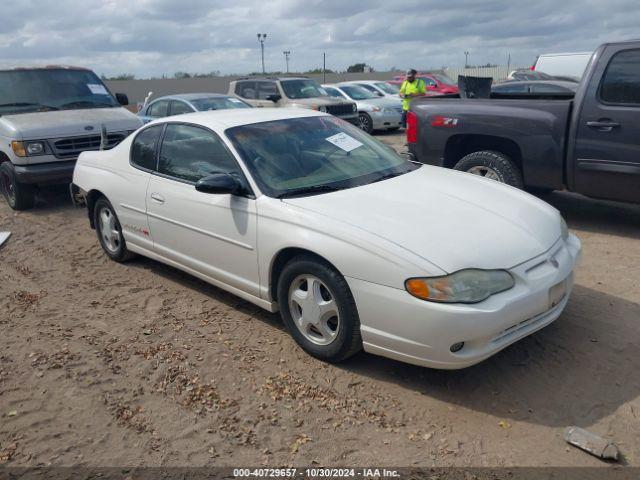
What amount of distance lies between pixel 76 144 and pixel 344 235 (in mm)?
5998

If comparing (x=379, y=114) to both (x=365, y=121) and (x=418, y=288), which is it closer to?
(x=365, y=121)

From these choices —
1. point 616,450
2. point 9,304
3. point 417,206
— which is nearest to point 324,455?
point 616,450

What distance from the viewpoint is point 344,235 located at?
3.41 metres

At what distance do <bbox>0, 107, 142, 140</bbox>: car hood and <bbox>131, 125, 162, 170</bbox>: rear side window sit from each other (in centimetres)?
324

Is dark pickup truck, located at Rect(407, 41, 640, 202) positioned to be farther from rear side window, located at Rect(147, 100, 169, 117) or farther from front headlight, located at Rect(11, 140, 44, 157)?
rear side window, located at Rect(147, 100, 169, 117)

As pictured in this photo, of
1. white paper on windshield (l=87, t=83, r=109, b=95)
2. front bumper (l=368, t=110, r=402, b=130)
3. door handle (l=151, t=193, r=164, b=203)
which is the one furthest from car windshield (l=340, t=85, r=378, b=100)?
door handle (l=151, t=193, r=164, b=203)

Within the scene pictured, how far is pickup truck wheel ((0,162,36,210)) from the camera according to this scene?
26.4ft

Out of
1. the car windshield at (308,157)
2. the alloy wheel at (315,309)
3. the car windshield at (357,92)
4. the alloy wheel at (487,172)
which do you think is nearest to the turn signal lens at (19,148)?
the car windshield at (308,157)

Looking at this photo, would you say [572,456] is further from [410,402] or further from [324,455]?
[324,455]

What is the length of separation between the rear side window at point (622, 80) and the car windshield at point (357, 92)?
13.0m

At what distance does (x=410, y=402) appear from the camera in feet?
10.9

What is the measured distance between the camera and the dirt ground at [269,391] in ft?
9.65

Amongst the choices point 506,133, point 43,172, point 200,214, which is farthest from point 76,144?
point 506,133

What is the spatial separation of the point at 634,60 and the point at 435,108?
218 centimetres
